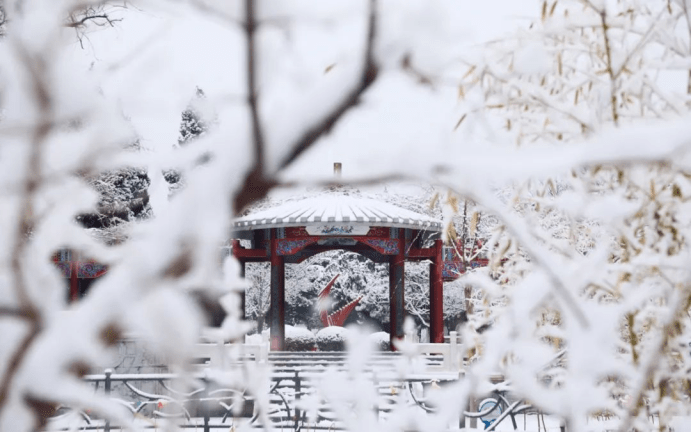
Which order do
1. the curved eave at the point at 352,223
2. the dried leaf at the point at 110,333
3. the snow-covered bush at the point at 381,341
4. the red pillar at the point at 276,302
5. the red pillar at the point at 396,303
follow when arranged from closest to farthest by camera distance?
the dried leaf at the point at 110,333 < the curved eave at the point at 352,223 < the red pillar at the point at 276,302 < the red pillar at the point at 396,303 < the snow-covered bush at the point at 381,341

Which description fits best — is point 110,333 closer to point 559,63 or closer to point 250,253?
point 559,63

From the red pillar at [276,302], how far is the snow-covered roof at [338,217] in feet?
2.38

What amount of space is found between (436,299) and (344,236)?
193 centimetres

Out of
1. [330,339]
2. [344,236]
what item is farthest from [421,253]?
[330,339]

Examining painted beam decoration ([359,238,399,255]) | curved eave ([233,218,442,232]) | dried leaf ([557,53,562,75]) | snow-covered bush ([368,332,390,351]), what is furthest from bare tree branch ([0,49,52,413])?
snow-covered bush ([368,332,390,351])

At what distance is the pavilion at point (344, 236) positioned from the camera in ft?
29.2

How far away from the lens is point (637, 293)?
0.74m

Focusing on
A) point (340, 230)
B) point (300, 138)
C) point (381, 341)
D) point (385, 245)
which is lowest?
point (381, 341)

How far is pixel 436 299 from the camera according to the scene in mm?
9805

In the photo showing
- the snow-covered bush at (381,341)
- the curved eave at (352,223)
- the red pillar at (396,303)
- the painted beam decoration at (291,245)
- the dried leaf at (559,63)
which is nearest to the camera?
the dried leaf at (559,63)

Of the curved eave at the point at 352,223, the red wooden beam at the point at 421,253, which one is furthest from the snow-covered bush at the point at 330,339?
the curved eave at the point at 352,223

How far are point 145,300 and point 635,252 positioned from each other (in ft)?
2.90

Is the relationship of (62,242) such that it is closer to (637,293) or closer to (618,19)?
(637,293)

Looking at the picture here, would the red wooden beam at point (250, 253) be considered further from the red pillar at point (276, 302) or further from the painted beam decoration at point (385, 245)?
the painted beam decoration at point (385, 245)
